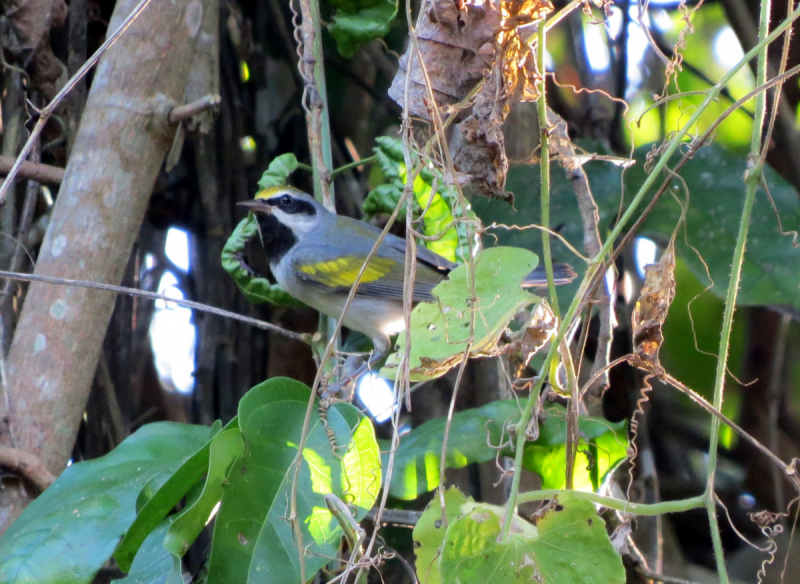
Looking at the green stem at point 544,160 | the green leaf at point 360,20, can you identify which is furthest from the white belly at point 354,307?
the green stem at point 544,160

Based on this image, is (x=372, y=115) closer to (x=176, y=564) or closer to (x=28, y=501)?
(x=28, y=501)

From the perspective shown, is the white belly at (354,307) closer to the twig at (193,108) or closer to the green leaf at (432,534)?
the twig at (193,108)

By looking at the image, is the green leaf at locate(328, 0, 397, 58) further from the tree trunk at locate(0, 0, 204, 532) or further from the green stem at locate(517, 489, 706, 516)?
the green stem at locate(517, 489, 706, 516)

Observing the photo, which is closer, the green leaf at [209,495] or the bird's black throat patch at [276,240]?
the green leaf at [209,495]

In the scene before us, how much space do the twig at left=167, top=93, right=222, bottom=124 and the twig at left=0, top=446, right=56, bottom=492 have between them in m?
0.97

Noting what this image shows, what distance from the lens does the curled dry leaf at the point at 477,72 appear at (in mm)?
1531

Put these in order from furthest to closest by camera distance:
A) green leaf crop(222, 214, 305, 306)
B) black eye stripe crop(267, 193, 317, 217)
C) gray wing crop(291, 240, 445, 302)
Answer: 1. gray wing crop(291, 240, 445, 302)
2. black eye stripe crop(267, 193, 317, 217)
3. green leaf crop(222, 214, 305, 306)

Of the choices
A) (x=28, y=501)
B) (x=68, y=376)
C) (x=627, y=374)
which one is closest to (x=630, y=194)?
(x=627, y=374)

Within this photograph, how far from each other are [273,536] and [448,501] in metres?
0.47

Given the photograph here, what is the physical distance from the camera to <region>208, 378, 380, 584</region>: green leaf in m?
1.59

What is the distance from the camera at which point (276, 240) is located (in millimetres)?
3693

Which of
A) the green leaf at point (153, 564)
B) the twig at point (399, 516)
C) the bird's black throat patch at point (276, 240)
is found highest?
the bird's black throat patch at point (276, 240)

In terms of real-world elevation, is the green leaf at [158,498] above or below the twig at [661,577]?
above

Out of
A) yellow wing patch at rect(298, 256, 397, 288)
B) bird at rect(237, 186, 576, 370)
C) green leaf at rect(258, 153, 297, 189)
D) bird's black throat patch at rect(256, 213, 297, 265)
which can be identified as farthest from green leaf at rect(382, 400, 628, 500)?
bird's black throat patch at rect(256, 213, 297, 265)
